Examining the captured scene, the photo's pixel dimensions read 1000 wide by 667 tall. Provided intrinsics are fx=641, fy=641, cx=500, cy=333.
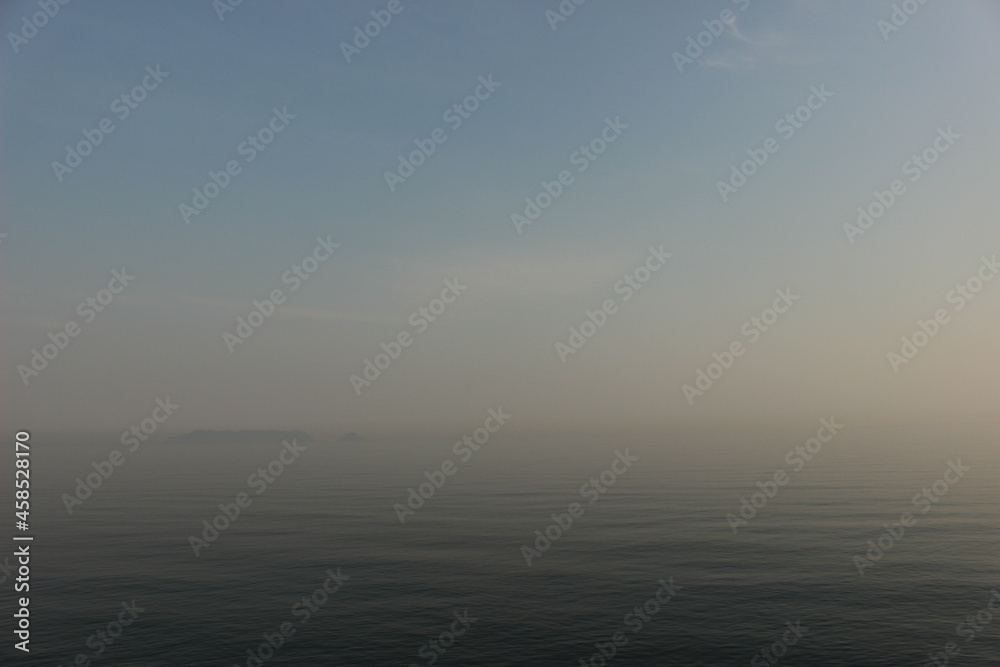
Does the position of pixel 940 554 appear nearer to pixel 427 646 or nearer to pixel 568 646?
pixel 568 646

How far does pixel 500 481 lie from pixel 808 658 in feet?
328

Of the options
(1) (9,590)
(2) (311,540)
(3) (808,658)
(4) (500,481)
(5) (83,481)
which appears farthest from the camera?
(5) (83,481)

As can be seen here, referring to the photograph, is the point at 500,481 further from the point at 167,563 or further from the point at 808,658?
the point at 808,658

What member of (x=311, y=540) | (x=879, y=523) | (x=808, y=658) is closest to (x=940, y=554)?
(x=879, y=523)

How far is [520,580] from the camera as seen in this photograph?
52.1 m

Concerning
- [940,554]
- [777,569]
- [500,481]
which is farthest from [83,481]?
[940,554]

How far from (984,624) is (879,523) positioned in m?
35.5

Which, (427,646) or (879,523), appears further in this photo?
(879,523)

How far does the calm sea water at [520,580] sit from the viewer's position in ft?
126

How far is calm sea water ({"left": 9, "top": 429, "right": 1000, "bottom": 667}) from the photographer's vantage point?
38312mm

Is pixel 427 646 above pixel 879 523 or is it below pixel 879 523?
below

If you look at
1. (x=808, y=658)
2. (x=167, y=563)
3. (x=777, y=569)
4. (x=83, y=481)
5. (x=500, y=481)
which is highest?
(x=83, y=481)

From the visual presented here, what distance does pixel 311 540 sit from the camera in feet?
229

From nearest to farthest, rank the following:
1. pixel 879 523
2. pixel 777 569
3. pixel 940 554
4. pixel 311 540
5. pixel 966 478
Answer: pixel 777 569 < pixel 940 554 < pixel 311 540 < pixel 879 523 < pixel 966 478
